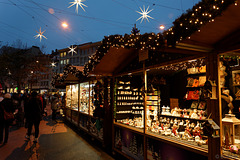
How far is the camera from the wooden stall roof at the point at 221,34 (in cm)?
209

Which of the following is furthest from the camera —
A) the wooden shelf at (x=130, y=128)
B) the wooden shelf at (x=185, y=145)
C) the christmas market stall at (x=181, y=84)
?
the wooden shelf at (x=130, y=128)

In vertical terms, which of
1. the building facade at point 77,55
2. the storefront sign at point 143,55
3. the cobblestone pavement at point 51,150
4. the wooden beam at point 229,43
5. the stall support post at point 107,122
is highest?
the building facade at point 77,55

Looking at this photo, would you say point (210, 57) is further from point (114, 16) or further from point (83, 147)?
point (114, 16)

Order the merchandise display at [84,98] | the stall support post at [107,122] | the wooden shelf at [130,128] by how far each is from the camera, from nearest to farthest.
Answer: the wooden shelf at [130,128], the stall support post at [107,122], the merchandise display at [84,98]

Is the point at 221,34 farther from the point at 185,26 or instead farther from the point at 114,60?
the point at 114,60

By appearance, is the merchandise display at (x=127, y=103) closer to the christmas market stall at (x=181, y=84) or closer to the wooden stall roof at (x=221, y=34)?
the christmas market stall at (x=181, y=84)

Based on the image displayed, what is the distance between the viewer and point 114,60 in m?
5.26

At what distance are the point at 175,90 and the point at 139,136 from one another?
312cm

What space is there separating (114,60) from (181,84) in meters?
2.98

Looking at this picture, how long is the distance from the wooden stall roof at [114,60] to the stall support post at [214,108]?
7.71 feet

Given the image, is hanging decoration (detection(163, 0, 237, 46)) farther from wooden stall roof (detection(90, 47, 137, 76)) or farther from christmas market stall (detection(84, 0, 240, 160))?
wooden stall roof (detection(90, 47, 137, 76))

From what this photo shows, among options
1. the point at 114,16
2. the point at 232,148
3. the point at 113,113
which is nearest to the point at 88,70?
the point at 113,113

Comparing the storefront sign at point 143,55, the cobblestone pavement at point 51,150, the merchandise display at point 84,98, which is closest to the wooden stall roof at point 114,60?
the storefront sign at point 143,55

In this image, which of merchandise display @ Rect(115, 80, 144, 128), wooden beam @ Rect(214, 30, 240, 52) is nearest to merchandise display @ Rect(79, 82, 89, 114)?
merchandise display @ Rect(115, 80, 144, 128)
